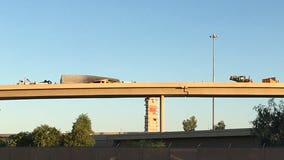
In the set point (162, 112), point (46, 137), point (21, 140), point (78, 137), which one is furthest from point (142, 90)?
point (21, 140)

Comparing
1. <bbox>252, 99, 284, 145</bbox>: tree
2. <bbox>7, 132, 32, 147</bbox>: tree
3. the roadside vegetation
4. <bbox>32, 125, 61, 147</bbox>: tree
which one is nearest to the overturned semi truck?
<bbox>7, 132, 32, 147</bbox>: tree

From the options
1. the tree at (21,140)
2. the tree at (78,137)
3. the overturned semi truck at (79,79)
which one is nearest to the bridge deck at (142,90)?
the tree at (21,140)

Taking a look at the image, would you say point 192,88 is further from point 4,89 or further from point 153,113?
point 153,113

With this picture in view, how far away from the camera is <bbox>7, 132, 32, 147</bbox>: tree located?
7188 centimetres

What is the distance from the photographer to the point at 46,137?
68.4m

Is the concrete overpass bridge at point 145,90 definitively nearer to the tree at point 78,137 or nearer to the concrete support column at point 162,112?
the concrete support column at point 162,112

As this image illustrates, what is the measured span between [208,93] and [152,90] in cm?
870

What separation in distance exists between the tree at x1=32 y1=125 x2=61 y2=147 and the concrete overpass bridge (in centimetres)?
1656

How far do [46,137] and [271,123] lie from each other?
31.5 m

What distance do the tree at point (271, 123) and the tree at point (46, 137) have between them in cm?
2948

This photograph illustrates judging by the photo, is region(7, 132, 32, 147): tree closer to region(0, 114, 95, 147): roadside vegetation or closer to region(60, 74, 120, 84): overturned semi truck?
region(0, 114, 95, 147): roadside vegetation

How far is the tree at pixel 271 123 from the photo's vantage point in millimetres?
46875

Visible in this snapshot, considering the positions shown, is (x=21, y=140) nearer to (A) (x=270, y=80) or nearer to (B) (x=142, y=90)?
(B) (x=142, y=90)

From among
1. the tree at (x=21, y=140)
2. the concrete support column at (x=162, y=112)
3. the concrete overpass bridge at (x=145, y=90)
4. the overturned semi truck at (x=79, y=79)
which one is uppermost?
the overturned semi truck at (x=79, y=79)
